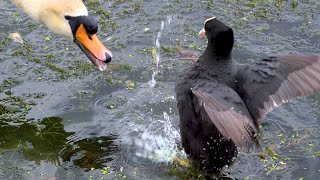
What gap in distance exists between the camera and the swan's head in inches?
236

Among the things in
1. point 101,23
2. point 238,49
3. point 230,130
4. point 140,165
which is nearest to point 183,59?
point 238,49

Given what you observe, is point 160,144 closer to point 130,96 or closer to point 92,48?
point 130,96

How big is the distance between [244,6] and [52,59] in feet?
9.47

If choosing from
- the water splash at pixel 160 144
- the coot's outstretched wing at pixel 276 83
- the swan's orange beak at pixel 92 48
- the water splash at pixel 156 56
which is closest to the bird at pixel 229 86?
the coot's outstretched wing at pixel 276 83

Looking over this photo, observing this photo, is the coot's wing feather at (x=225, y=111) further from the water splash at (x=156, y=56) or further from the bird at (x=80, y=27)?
the water splash at (x=156, y=56)

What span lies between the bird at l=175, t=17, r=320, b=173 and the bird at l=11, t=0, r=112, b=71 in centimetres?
93

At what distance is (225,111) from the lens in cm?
450

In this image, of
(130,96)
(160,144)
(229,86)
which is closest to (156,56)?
(130,96)

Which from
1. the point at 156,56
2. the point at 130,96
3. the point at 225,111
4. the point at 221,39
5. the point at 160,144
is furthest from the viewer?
the point at 156,56

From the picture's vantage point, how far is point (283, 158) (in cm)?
599

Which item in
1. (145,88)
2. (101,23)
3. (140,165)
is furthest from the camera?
(101,23)

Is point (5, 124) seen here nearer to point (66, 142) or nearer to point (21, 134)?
point (21, 134)

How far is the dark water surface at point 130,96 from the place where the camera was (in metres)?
5.95

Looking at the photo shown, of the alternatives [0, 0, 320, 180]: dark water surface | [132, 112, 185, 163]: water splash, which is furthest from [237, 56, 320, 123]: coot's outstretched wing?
[132, 112, 185, 163]: water splash
